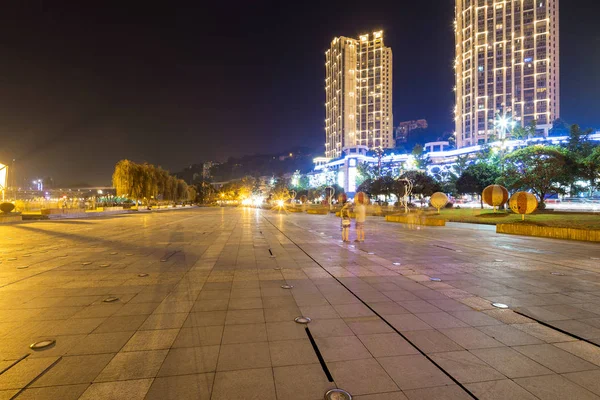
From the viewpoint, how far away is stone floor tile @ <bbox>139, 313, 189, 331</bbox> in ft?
16.0

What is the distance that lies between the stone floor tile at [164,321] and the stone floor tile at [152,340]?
0.15m

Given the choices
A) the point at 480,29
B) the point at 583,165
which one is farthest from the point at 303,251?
the point at 480,29

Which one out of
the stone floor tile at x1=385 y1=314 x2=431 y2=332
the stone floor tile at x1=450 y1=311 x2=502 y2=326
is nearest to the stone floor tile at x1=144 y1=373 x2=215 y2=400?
the stone floor tile at x1=385 y1=314 x2=431 y2=332

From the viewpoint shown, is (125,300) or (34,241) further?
(34,241)

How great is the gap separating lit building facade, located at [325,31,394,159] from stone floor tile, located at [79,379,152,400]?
6481 inches

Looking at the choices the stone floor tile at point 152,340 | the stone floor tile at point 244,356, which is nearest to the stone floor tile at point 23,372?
the stone floor tile at point 152,340

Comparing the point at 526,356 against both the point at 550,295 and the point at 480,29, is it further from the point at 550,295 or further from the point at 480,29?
the point at 480,29

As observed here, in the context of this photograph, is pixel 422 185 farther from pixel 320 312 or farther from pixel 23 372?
pixel 23 372

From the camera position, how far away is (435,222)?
23812mm

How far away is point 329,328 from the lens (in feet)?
15.8

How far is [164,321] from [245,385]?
234cm

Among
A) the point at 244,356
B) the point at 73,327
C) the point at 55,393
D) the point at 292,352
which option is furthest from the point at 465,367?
the point at 73,327

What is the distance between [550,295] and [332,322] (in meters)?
4.59

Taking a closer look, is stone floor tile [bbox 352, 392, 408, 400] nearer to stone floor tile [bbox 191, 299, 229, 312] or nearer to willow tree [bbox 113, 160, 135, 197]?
stone floor tile [bbox 191, 299, 229, 312]
